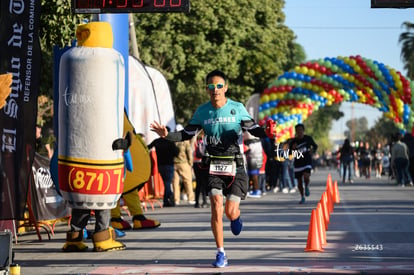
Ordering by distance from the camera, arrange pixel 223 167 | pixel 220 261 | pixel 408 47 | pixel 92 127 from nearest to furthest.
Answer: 1. pixel 220 261
2. pixel 223 167
3. pixel 92 127
4. pixel 408 47

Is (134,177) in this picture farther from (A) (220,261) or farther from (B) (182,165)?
(B) (182,165)

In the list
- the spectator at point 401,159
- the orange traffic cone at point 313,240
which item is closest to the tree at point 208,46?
the spectator at point 401,159

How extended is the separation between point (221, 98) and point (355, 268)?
8.13 ft

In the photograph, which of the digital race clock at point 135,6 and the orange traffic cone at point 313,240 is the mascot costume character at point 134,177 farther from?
the orange traffic cone at point 313,240

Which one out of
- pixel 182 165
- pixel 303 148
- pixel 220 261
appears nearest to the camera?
pixel 220 261

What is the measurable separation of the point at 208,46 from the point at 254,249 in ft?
107

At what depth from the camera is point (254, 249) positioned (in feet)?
40.1

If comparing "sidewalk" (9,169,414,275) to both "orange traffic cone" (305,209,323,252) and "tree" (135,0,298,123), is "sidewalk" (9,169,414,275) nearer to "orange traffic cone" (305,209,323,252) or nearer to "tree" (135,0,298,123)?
"orange traffic cone" (305,209,323,252)

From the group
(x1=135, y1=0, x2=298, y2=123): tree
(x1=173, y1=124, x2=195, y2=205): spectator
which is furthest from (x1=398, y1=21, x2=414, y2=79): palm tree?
(x1=173, y1=124, x2=195, y2=205): spectator

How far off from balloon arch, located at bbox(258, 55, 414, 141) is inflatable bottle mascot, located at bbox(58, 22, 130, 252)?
23.1 m

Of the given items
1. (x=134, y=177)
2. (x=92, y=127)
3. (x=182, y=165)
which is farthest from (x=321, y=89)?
(x=92, y=127)

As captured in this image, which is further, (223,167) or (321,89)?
(321,89)

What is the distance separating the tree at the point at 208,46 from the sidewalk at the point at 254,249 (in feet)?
79.0

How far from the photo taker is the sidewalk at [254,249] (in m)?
10.2
